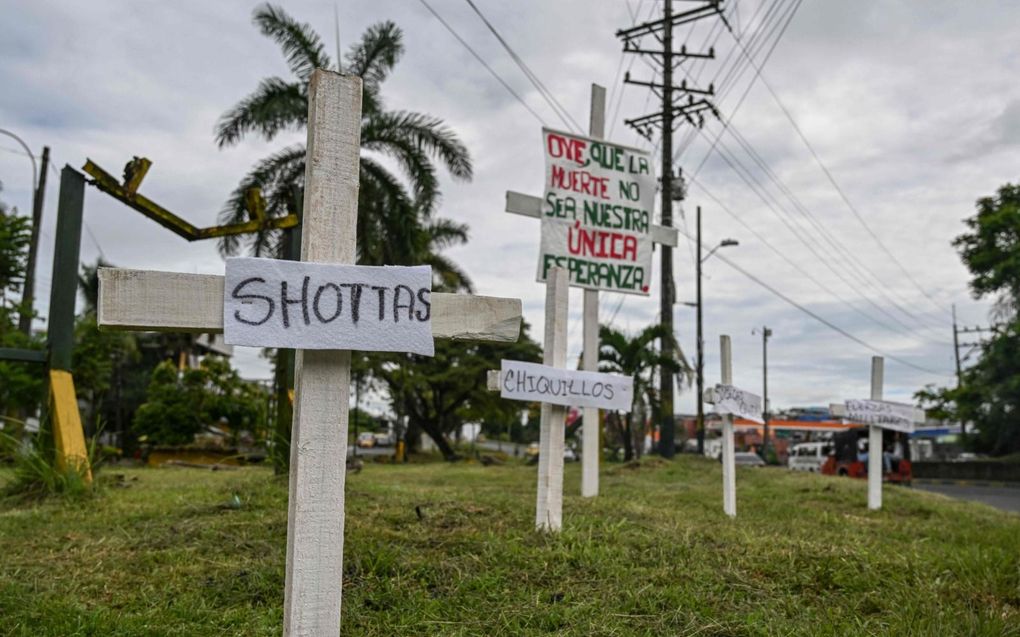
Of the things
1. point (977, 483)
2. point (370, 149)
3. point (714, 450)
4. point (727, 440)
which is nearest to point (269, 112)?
point (370, 149)

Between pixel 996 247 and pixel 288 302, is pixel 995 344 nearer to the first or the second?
pixel 996 247

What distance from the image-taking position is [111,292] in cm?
242

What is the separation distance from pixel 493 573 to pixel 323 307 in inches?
81.2

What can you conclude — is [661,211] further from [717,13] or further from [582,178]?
[582,178]

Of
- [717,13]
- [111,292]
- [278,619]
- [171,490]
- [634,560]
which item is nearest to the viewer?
[111,292]

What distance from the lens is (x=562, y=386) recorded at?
19.0 feet

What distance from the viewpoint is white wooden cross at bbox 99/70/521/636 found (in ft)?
8.10

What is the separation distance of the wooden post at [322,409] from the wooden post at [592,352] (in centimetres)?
660

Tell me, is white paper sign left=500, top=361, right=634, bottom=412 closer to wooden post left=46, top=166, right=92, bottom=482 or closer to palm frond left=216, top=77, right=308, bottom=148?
wooden post left=46, top=166, right=92, bottom=482

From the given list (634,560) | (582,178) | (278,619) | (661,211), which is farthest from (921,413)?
(661,211)

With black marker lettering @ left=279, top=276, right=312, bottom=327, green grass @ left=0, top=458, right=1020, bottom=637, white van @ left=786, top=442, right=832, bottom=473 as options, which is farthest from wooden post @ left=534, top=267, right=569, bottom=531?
white van @ left=786, top=442, right=832, bottom=473

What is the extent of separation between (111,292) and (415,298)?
844 millimetres

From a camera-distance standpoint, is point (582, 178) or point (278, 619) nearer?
point (278, 619)

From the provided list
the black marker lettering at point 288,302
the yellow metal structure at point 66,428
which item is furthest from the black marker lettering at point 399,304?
the yellow metal structure at point 66,428
